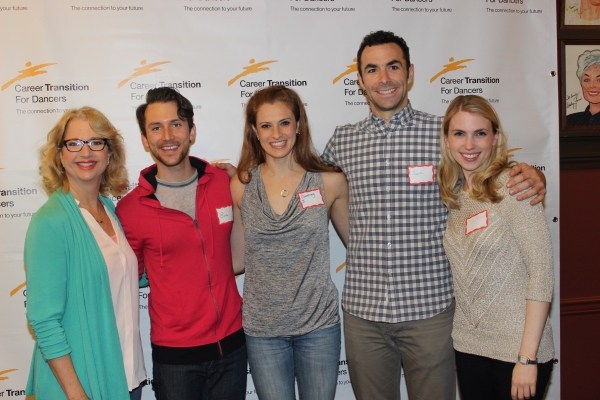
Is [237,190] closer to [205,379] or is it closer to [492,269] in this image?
[205,379]

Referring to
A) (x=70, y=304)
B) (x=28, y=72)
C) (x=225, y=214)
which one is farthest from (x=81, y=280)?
(x=28, y=72)

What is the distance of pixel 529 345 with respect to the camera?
5.66 feet

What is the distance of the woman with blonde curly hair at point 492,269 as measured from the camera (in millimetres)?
1730

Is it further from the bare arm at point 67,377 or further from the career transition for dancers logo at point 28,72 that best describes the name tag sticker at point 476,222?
the career transition for dancers logo at point 28,72

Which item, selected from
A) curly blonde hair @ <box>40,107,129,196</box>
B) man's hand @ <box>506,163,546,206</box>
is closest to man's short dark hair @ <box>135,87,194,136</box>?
curly blonde hair @ <box>40,107,129,196</box>

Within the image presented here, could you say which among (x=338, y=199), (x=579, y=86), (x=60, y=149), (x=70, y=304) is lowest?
(x=70, y=304)

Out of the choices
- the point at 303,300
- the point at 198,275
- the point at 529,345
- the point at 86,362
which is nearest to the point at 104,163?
the point at 198,275

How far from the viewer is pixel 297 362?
7.11 ft

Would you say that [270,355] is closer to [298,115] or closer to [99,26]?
[298,115]

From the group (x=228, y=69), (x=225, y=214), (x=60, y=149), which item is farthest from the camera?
(x=228, y=69)

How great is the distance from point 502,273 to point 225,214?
47.5 inches

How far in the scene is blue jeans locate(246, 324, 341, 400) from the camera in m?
2.12

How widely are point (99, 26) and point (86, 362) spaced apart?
1865 mm

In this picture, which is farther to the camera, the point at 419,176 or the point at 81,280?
the point at 419,176
